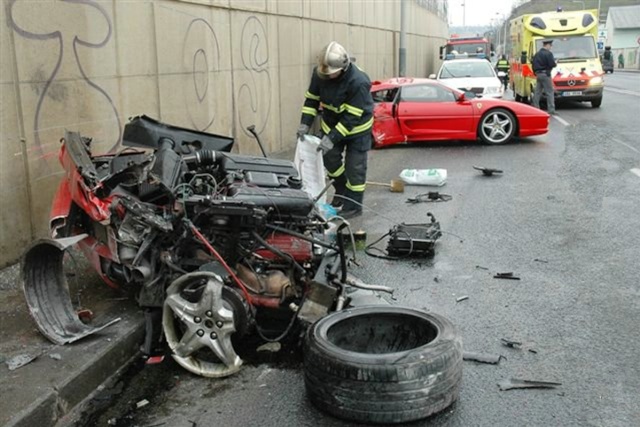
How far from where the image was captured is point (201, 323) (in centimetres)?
425

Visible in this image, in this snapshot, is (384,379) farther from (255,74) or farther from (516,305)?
(255,74)

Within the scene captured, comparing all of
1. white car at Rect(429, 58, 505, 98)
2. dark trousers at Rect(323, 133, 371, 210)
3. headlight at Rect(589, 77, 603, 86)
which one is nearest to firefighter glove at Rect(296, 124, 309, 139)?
dark trousers at Rect(323, 133, 371, 210)

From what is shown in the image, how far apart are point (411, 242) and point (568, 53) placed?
59.0 feet

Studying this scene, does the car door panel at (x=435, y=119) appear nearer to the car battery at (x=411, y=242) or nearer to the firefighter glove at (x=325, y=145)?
the firefighter glove at (x=325, y=145)

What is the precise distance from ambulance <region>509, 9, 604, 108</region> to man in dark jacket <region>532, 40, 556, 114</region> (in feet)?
3.59

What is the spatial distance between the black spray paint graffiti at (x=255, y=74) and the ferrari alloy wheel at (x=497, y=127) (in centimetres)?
458

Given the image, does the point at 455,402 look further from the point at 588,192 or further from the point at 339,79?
the point at 588,192

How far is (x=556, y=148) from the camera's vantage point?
1405 cm

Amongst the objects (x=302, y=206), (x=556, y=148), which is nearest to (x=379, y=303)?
(x=302, y=206)

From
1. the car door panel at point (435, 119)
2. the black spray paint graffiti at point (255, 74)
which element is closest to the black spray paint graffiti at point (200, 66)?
the black spray paint graffiti at point (255, 74)

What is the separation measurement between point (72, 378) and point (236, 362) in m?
0.94

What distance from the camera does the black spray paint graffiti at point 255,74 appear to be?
1147cm

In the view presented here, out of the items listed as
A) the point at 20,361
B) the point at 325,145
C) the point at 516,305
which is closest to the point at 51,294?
the point at 20,361

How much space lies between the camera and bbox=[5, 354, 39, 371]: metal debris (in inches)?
163
